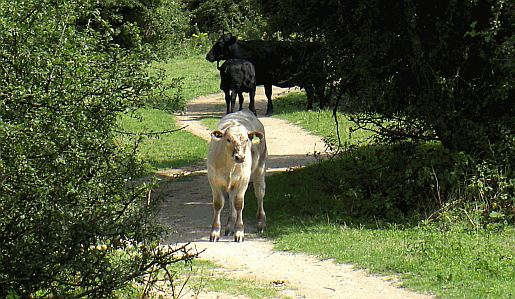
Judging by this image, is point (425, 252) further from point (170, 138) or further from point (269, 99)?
point (269, 99)

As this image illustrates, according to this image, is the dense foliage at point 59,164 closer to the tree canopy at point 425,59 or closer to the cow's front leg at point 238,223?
the cow's front leg at point 238,223

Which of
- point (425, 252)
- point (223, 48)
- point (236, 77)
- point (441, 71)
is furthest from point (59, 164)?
point (223, 48)

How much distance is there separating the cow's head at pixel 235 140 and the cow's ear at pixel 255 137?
0.02 metres

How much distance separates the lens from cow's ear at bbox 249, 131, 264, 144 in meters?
9.31

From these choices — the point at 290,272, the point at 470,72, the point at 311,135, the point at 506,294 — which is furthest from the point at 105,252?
the point at 311,135

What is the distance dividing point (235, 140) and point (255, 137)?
3.08ft

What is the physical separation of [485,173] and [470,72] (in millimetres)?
1676

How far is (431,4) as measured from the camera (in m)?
10.1

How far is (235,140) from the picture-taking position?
8797mm

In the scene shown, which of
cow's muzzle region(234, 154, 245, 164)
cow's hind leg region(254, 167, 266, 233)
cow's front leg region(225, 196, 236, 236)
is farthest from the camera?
→ cow's hind leg region(254, 167, 266, 233)

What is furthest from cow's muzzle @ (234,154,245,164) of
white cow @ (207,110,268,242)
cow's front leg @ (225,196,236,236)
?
cow's front leg @ (225,196,236,236)

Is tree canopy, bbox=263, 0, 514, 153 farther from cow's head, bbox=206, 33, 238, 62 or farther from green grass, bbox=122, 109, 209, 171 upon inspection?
cow's head, bbox=206, 33, 238, 62

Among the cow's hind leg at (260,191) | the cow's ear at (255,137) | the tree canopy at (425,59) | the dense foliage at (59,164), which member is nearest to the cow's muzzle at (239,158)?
the cow's ear at (255,137)

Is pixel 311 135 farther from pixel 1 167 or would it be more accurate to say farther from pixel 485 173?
pixel 1 167
